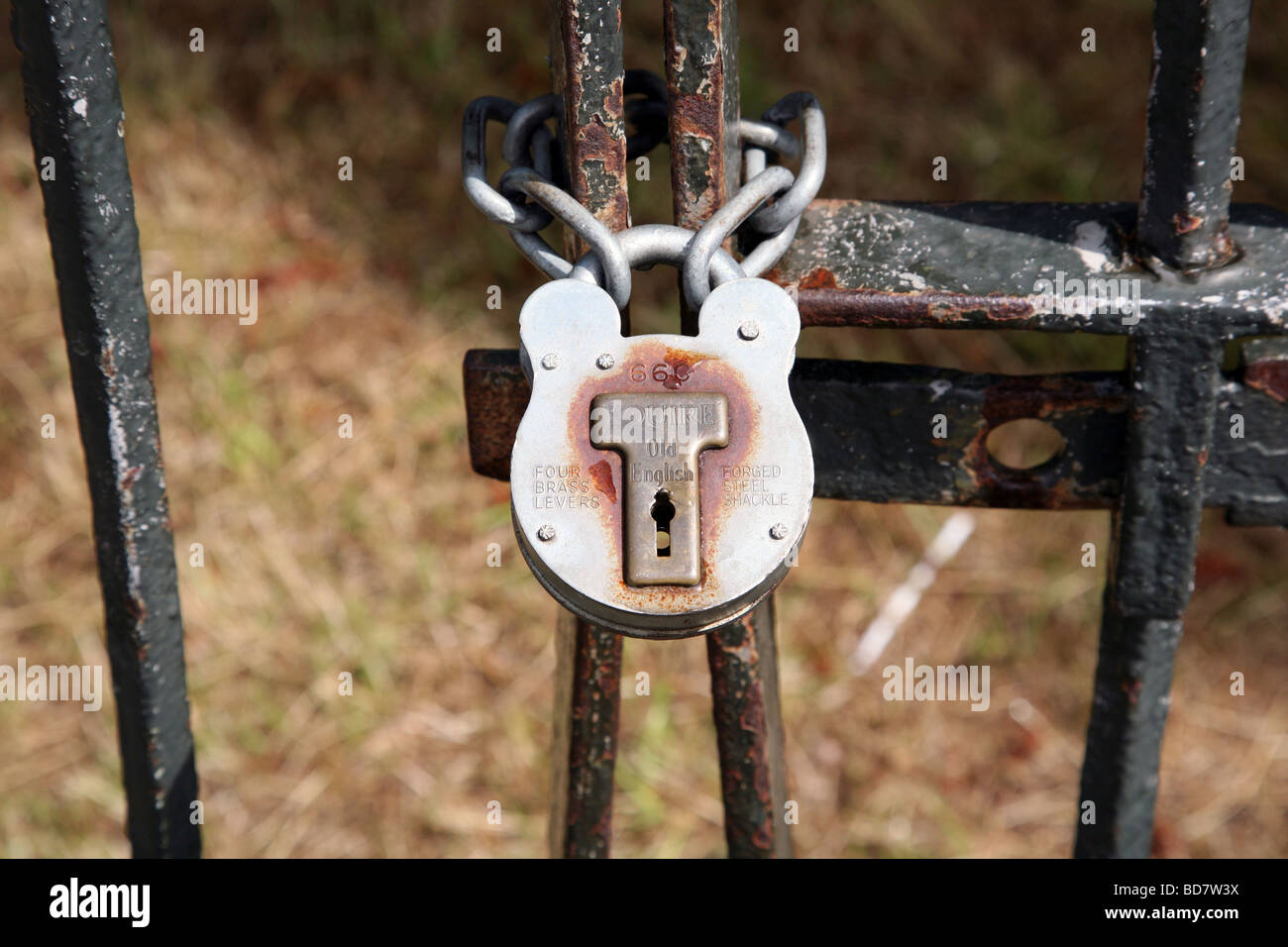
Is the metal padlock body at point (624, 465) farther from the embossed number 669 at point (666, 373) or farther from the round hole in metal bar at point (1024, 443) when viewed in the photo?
the round hole in metal bar at point (1024, 443)

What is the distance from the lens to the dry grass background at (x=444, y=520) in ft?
5.28

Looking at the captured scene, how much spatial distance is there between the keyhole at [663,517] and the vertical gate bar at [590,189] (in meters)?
0.10

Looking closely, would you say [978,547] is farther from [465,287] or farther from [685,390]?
[685,390]

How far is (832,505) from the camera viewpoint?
74.7 inches

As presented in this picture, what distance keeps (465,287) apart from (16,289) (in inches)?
27.9

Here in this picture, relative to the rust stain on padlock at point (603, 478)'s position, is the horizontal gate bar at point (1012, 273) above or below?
above

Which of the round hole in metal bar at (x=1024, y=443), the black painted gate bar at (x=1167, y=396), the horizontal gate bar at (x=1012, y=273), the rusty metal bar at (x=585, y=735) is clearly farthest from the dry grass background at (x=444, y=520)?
the horizontal gate bar at (x=1012, y=273)

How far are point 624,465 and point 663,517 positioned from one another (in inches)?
1.3

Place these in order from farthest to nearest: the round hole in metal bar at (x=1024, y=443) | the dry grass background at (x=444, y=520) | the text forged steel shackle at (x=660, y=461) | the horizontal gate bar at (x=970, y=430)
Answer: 1. the round hole in metal bar at (x=1024, y=443)
2. the dry grass background at (x=444, y=520)
3. the horizontal gate bar at (x=970, y=430)
4. the text forged steel shackle at (x=660, y=461)

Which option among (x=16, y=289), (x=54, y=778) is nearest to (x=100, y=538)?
(x=54, y=778)

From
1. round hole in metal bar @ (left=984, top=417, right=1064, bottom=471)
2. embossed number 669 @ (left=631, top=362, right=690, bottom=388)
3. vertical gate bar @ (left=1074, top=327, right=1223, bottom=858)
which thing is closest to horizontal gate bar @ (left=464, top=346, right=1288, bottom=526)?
vertical gate bar @ (left=1074, top=327, right=1223, bottom=858)

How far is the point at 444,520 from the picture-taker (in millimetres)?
1858

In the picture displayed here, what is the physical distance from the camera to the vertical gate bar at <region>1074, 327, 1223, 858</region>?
67 cm

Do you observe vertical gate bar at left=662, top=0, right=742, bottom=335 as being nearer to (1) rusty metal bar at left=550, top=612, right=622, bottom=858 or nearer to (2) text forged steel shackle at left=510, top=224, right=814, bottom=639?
(2) text forged steel shackle at left=510, top=224, right=814, bottom=639
